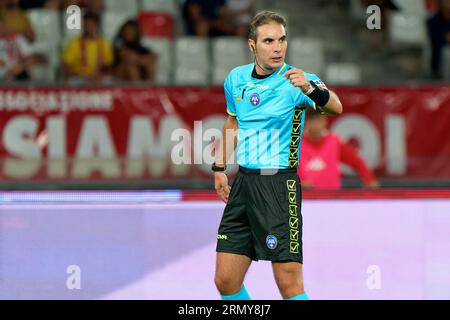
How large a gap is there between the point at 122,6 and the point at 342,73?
8.94 ft

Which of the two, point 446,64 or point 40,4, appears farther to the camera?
point 40,4

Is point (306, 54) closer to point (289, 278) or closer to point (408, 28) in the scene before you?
point (408, 28)

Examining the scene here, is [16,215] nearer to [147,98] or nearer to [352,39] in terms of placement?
[147,98]

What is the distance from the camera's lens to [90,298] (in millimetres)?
6656

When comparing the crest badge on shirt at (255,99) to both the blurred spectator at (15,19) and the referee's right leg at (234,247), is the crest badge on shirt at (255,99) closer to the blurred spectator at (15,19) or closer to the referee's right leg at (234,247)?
the referee's right leg at (234,247)

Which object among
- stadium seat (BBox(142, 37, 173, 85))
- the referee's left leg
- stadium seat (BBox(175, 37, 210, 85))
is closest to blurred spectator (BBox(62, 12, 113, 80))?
stadium seat (BBox(142, 37, 173, 85))

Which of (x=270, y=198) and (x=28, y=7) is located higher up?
(x=28, y=7)

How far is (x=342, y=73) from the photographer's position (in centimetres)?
1234

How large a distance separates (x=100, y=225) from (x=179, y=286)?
28.0 inches

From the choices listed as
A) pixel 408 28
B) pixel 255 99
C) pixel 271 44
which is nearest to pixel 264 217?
pixel 255 99

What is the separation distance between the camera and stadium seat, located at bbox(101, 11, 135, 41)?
12068 mm
